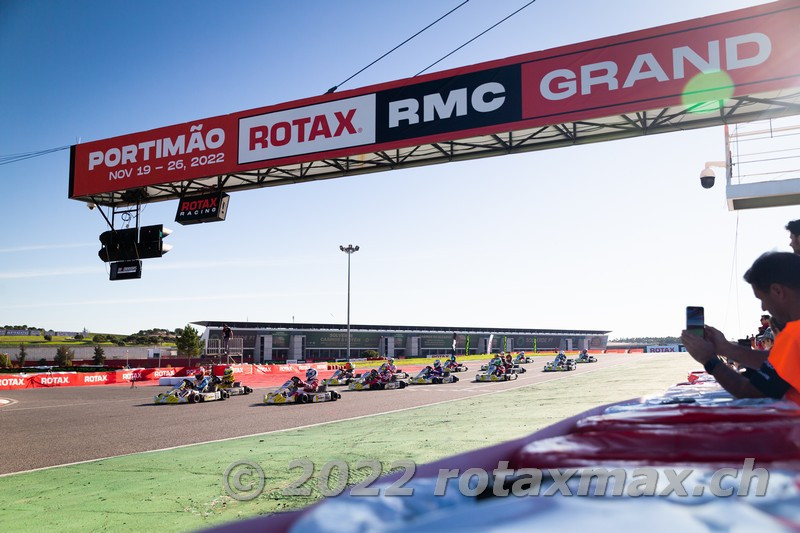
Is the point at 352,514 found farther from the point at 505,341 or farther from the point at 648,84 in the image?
the point at 505,341

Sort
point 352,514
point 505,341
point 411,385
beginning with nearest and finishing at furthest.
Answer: point 352,514 < point 411,385 < point 505,341

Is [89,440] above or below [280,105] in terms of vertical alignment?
below

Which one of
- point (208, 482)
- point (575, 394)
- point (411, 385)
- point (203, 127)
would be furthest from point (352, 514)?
point (411, 385)

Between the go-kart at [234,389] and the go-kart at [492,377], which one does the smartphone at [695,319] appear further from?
the go-kart at [492,377]

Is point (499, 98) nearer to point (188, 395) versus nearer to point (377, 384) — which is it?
point (188, 395)

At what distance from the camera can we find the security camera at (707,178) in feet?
36.9

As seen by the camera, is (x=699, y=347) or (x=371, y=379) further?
(x=371, y=379)

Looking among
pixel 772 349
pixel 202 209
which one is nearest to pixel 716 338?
pixel 772 349

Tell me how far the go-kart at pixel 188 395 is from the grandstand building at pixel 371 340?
3088 cm

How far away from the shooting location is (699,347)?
3.02 metres

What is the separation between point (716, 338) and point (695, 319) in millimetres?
147

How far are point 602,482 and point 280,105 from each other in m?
9.66

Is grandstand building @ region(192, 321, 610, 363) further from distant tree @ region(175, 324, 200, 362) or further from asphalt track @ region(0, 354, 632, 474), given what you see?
asphalt track @ region(0, 354, 632, 474)

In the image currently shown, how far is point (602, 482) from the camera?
1.14 m
